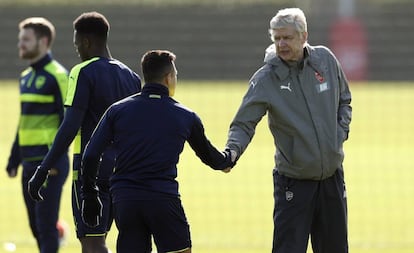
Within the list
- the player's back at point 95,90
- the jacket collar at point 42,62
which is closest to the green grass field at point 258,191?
the jacket collar at point 42,62

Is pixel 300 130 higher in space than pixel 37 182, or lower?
higher

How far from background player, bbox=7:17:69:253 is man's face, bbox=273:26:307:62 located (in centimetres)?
245

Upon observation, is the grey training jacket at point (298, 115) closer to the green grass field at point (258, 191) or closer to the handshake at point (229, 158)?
the handshake at point (229, 158)

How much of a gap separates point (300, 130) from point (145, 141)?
3.58 ft

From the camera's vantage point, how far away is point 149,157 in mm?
6844

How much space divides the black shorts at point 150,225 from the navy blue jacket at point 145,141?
0.17 feet

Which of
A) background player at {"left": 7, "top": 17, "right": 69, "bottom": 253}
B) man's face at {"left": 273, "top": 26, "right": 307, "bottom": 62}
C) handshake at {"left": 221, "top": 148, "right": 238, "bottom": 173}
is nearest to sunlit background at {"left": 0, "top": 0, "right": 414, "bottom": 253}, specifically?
background player at {"left": 7, "top": 17, "right": 69, "bottom": 253}

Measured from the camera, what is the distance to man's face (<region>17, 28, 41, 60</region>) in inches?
375

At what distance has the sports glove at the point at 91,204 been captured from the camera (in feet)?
23.4

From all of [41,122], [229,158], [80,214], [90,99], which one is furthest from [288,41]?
[41,122]

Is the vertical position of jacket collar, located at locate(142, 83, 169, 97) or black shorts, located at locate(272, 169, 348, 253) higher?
jacket collar, located at locate(142, 83, 169, 97)

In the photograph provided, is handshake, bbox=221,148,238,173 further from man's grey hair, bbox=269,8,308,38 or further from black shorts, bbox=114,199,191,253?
man's grey hair, bbox=269,8,308,38

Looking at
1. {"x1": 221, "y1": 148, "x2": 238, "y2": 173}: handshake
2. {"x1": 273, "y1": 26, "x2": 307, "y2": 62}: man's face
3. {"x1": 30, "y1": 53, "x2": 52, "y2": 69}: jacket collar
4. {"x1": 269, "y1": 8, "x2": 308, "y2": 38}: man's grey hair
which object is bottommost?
{"x1": 221, "y1": 148, "x2": 238, "y2": 173}: handshake

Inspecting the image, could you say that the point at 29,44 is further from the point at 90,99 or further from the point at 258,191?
the point at 258,191
